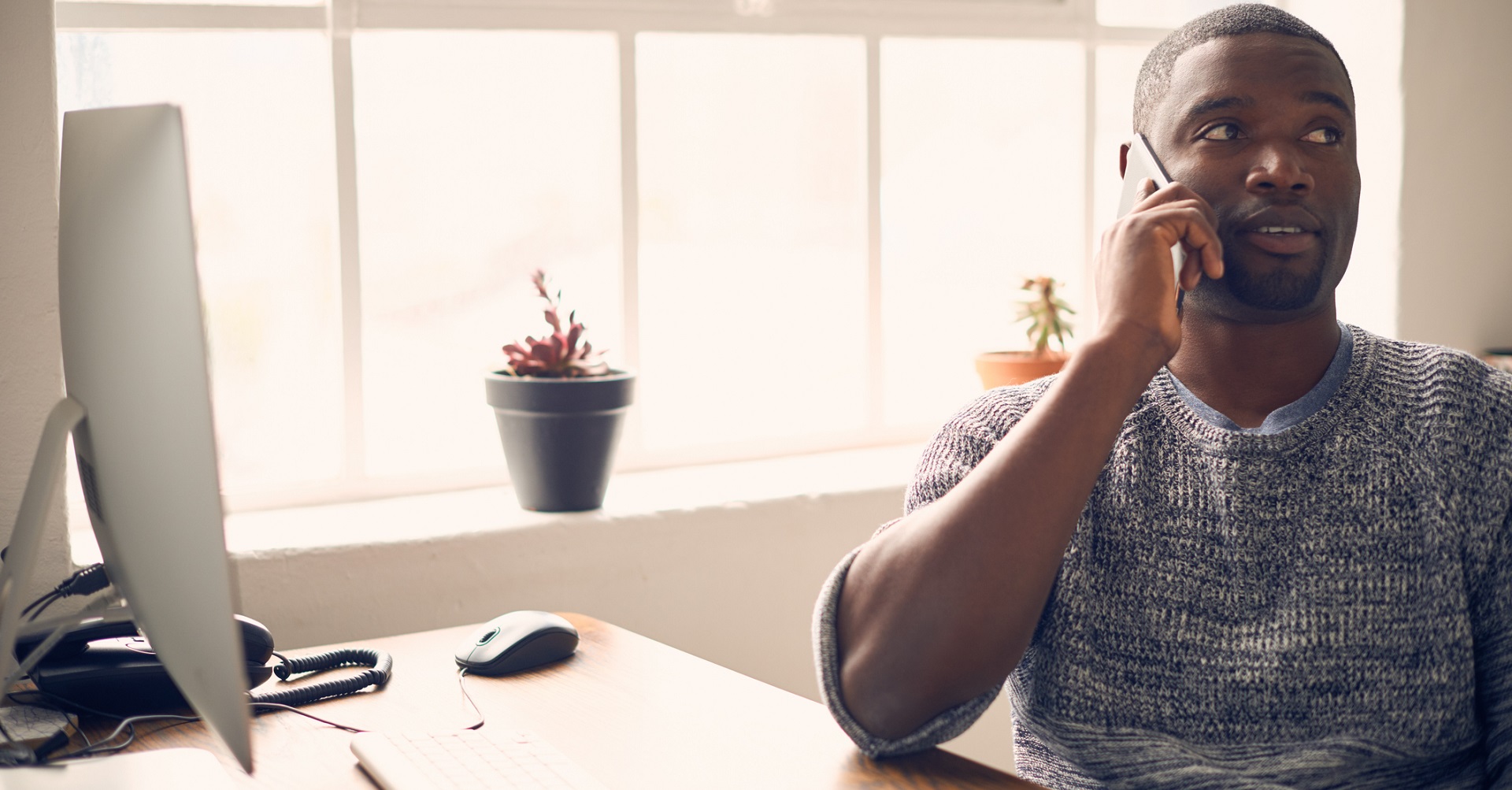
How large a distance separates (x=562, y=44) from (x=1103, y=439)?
154 cm

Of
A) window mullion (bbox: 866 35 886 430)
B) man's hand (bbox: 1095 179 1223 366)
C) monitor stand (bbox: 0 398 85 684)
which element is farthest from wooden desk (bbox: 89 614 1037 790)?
window mullion (bbox: 866 35 886 430)

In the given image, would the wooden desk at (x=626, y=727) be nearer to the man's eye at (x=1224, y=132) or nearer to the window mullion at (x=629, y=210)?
the man's eye at (x=1224, y=132)

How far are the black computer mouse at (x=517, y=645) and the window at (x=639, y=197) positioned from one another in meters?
0.82

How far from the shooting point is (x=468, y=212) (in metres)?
2.33

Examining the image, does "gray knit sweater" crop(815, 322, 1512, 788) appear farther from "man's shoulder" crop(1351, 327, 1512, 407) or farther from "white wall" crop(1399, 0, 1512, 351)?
"white wall" crop(1399, 0, 1512, 351)

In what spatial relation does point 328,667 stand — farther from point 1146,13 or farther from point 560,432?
point 1146,13

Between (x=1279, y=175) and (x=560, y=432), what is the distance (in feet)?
3.90

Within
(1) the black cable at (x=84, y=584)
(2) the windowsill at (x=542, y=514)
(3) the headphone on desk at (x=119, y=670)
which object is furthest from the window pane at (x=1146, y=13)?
(1) the black cable at (x=84, y=584)

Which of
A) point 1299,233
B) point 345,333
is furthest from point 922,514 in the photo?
point 345,333

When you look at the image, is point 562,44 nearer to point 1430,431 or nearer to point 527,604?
point 527,604

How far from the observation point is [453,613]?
78.9 inches

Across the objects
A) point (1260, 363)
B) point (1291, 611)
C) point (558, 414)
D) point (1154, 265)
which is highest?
point (1154, 265)

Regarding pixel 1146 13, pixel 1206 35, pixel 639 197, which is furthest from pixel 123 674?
pixel 1146 13

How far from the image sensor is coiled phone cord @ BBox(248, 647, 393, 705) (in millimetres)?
1339
